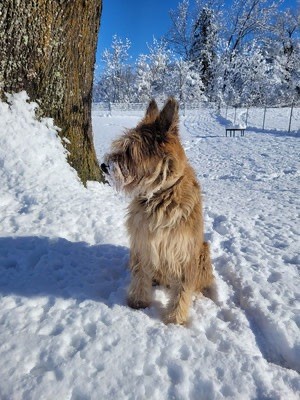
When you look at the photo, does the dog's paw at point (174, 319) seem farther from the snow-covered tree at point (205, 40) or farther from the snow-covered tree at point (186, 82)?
the snow-covered tree at point (205, 40)

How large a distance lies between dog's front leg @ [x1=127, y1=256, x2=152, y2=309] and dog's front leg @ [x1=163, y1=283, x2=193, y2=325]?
224 millimetres

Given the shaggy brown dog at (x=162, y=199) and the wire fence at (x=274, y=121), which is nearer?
the shaggy brown dog at (x=162, y=199)

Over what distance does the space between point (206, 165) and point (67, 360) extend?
9.33m

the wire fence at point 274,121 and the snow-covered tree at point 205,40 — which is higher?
the snow-covered tree at point 205,40

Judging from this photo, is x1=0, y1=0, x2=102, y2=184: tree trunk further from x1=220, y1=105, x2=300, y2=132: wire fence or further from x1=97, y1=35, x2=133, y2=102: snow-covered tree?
x1=97, y1=35, x2=133, y2=102: snow-covered tree

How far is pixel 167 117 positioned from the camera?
2.75m

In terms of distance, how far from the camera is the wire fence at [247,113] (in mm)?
23636

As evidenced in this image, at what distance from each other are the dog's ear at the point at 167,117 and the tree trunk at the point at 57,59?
2337 mm

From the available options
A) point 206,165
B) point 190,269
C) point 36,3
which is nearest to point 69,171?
point 36,3

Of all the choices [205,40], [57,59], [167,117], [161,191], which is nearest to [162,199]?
[161,191]

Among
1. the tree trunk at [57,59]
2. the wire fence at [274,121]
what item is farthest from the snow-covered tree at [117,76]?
the tree trunk at [57,59]

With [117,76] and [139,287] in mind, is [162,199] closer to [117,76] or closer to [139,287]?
[139,287]

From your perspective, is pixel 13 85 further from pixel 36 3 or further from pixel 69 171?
pixel 69 171

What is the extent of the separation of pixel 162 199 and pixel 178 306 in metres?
0.94
